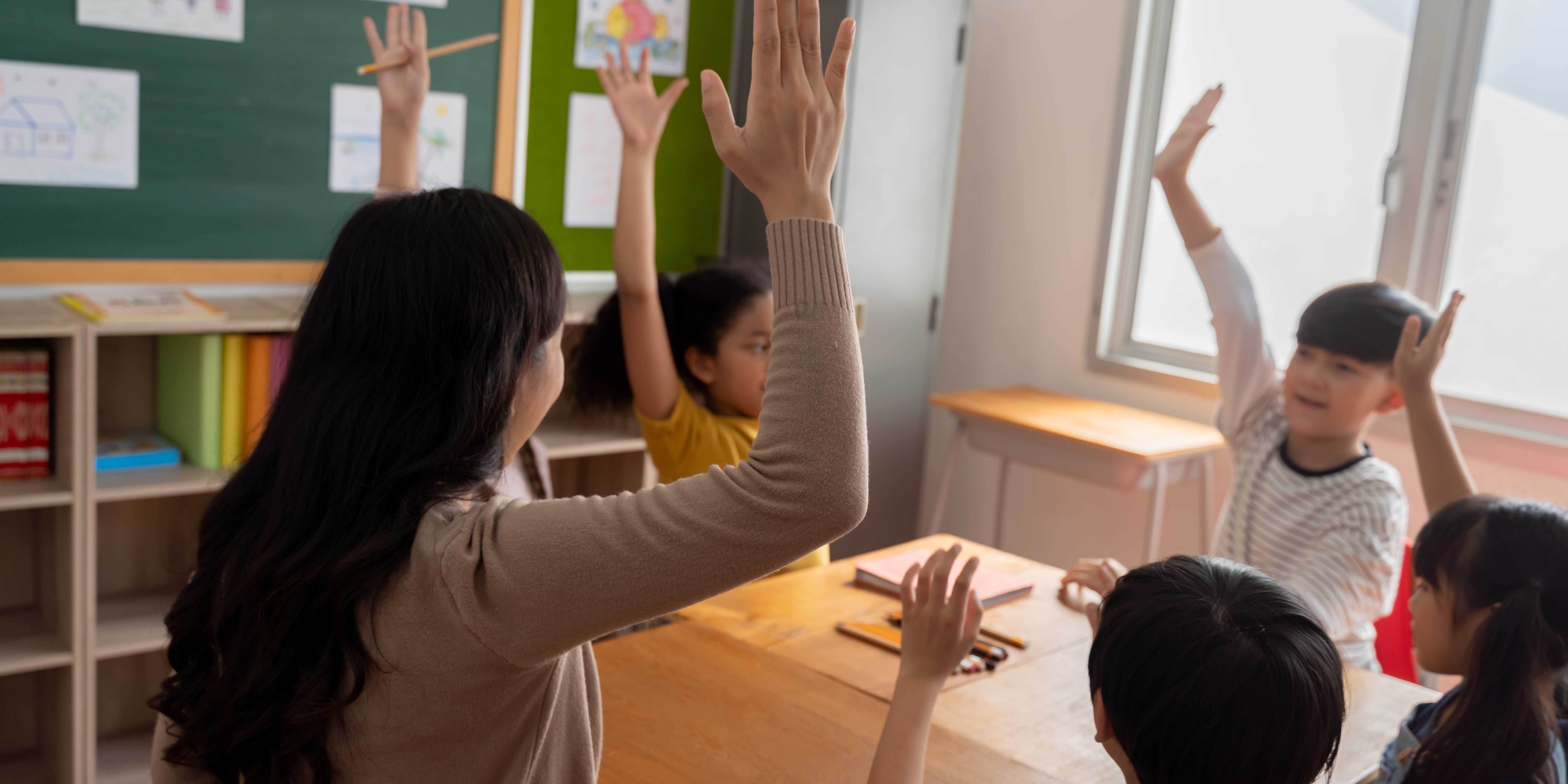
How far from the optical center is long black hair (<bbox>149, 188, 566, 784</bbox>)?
861 mm

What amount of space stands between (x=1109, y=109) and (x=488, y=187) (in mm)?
1829

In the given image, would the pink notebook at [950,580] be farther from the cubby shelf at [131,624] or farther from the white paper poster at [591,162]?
the white paper poster at [591,162]

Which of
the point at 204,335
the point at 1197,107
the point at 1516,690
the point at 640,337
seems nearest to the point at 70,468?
the point at 204,335

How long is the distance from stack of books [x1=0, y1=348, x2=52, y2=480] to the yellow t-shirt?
1.14 metres

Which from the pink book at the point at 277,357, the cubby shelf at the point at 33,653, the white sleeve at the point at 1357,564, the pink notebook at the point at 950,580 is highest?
the pink book at the point at 277,357

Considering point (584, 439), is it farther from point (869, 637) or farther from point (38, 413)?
point (869, 637)

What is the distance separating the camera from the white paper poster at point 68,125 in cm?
232

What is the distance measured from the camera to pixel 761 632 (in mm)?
1659

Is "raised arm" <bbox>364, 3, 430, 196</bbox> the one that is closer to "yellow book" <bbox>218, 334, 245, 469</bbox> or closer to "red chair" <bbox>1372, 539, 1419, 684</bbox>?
"yellow book" <bbox>218, 334, 245, 469</bbox>

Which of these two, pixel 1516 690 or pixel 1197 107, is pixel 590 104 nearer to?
pixel 1197 107

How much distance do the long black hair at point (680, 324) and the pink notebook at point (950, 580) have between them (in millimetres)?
506

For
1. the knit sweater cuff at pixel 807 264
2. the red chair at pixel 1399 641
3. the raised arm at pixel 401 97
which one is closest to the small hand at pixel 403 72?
the raised arm at pixel 401 97

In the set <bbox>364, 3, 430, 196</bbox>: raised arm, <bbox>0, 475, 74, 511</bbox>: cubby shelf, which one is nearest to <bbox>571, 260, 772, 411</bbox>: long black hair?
<bbox>364, 3, 430, 196</bbox>: raised arm

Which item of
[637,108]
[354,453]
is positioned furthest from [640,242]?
[354,453]
